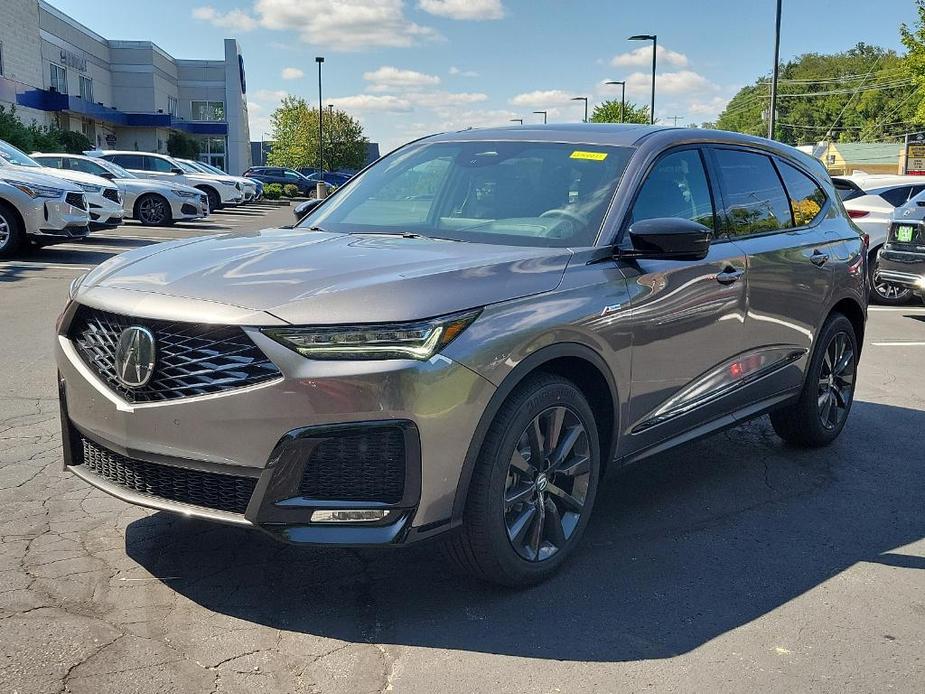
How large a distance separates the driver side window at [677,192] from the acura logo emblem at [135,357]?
6.92 feet

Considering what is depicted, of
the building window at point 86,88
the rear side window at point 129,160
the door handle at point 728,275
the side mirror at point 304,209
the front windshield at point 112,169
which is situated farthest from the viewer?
→ the building window at point 86,88

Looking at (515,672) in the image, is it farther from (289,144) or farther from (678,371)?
(289,144)

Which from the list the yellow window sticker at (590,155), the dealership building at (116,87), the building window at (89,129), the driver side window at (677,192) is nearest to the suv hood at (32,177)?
the yellow window sticker at (590,155)

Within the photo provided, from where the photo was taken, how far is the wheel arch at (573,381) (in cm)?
338

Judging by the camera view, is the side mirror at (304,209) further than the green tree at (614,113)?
No

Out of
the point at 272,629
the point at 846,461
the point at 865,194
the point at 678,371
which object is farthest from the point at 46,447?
the point at 865,194

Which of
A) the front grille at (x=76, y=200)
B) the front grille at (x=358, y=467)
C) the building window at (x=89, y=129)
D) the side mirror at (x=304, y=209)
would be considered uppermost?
the building window at (x=89, y=129)

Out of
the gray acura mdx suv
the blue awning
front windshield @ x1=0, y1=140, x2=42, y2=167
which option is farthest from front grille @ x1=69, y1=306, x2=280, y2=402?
the blue awning

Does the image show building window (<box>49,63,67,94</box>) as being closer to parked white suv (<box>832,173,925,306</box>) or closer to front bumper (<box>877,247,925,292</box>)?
parked white suv (<box>832,173,925,306</box>)

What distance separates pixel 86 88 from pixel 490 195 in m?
62.6

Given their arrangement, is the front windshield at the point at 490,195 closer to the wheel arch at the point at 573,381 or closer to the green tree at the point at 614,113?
the wheel arch at the point at 573,381

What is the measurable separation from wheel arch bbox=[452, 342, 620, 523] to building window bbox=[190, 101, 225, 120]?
7906 centimetres

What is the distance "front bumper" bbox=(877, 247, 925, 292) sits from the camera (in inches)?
448

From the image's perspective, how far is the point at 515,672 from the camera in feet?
10.4
